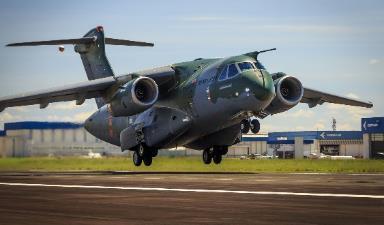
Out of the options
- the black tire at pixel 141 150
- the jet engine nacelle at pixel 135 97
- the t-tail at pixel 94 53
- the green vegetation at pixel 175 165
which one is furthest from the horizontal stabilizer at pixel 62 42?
the black tire at pixel 141 150

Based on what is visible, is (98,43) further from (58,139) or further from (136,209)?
(136,209)

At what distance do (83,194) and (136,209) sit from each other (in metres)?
4.61

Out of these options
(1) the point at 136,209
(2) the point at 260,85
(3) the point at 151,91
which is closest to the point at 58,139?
(3) the point at 151,91

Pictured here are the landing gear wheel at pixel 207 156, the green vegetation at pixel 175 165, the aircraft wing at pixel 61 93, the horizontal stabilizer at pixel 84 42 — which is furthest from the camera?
the horizontal stabilizer at pixel 84 42

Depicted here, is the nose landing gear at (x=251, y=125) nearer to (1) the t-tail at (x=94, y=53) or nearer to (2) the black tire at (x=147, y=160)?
(2) the black tire at (x=147, y=160)

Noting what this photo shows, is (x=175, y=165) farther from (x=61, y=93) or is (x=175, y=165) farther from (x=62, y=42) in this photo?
(x=62, y=42)

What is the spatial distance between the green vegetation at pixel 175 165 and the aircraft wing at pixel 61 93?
4758 millimetres

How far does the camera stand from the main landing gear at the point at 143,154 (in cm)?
3750

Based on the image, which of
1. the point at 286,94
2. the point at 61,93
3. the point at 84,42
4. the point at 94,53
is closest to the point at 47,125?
the point at 94,53

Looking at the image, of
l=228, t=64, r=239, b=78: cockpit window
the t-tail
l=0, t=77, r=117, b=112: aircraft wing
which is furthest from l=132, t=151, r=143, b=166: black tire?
l=228, t=64, r=239, b=78: cockpit window

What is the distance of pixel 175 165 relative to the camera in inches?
1560

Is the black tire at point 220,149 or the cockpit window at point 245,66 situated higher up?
the cockpit window at point 245,66

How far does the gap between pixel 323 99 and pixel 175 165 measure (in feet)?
32.4

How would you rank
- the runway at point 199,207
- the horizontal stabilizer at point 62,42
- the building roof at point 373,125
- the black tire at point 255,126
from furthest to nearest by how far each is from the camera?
1. the building roof at point 373,125
2. the horizontal stabilizer at point 62,42
3. the black tire at point 255,126
4. the runway at point 199,207
